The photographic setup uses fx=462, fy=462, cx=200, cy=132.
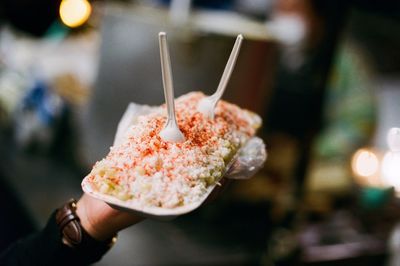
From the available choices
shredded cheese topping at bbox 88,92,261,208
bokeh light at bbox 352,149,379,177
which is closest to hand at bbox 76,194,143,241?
shredded cheese topping at bbox 88,92,261,208

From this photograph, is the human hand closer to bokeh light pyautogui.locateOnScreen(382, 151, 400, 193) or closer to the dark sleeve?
the dark sleeve

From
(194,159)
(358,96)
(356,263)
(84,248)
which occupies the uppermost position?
(358,96)

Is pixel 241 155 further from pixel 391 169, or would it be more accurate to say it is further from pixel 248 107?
pixel 391 169

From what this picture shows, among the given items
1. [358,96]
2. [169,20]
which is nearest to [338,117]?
[358,96]

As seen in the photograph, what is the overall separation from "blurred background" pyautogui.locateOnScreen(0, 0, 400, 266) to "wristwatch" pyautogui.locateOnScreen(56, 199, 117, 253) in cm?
188

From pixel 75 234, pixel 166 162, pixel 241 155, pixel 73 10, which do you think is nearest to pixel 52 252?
pixel 75 234

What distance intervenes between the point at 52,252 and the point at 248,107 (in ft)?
7.92

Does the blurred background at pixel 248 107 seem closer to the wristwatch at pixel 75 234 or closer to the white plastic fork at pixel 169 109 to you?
the wristwatch at pixel 75 234

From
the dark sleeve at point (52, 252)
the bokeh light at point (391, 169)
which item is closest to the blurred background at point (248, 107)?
the bokeh light at point (391, 169)

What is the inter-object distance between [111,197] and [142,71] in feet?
9.41

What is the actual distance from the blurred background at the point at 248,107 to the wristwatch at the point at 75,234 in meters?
1.88

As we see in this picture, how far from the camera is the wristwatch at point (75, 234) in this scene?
133 cm

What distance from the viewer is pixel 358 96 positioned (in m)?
4.64

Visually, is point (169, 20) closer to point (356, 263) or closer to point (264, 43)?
point (264, 43)
